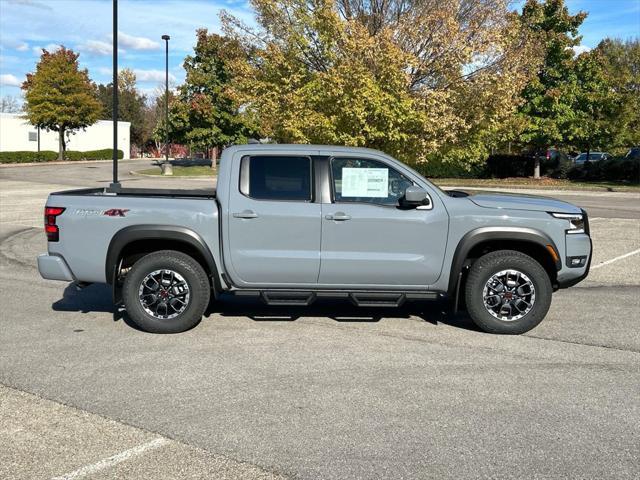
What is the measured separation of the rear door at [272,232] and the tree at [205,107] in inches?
1506

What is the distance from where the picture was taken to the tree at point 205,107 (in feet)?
144

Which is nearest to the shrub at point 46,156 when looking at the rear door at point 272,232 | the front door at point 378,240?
the rear door at point 272,232

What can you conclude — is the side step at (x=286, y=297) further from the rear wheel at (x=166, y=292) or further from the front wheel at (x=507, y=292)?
the front wheel at (x=507, y=292)

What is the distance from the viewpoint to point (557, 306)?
7676 mm

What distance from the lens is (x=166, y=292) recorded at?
6.23m

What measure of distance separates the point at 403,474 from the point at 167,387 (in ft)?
6.76

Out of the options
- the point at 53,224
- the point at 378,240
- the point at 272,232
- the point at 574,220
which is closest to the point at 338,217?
the point at 378,240

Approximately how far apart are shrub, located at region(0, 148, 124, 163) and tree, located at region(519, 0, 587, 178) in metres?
40.6

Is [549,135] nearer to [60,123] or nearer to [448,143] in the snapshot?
[448,143]

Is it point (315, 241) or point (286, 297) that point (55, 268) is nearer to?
point (286, 297)

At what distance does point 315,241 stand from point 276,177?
29.6 inches

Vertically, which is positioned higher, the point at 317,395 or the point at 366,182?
the point at 366,182

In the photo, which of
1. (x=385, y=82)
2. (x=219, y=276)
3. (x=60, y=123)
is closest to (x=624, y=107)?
(x=385, y=82)

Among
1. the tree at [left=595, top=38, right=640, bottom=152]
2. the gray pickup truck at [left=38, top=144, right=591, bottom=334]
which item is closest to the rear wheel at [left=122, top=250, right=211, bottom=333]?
the gray pickup truck at [left=38, top=144, right=591, bottom=334]
